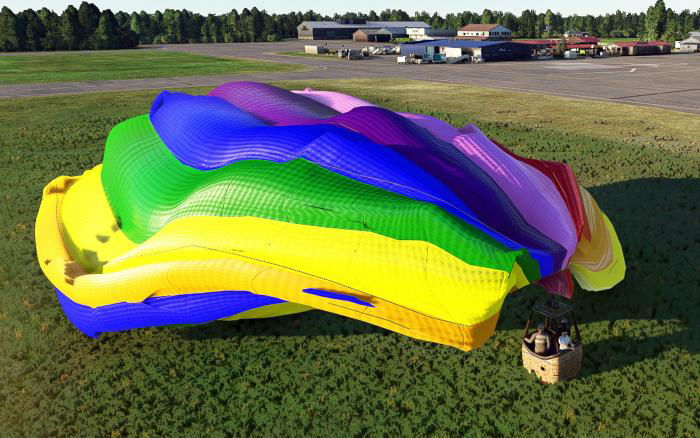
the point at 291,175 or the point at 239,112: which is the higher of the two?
the point at 239,112

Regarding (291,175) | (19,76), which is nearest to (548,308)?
(291,175)

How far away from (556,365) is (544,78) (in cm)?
5452

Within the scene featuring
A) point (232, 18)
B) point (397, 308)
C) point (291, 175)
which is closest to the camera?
point (397, 308)

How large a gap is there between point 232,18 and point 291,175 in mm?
186212

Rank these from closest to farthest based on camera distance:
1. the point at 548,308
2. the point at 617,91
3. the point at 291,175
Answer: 1. the point at 291,175
2. the point at 548,308
3. the point at 617,91

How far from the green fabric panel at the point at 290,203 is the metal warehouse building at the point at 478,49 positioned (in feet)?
243

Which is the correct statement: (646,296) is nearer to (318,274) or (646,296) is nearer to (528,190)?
(528,190)

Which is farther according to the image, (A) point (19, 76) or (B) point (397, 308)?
(A) point (19, 76)

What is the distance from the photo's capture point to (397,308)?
Result: 7.96 m

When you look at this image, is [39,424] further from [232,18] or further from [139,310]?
[232,18]

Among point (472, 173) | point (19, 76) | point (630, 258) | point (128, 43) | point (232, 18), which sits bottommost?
point (630, 258)

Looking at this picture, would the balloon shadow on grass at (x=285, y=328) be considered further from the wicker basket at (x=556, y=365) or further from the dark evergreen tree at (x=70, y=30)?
the dark evergreen tree at (x=70, y=30)

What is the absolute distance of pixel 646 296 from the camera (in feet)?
41.4

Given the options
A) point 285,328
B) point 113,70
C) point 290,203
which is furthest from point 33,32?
point 290,203
